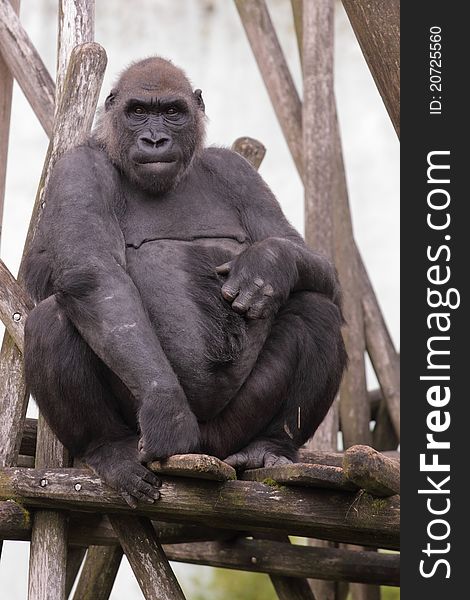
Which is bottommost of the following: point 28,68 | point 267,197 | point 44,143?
point 267,197

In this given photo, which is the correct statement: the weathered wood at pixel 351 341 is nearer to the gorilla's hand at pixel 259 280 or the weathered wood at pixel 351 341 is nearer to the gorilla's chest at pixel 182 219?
the gorilla's chest at pixel 182 219

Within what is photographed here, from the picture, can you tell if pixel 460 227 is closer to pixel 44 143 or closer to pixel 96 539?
pixel 96 539

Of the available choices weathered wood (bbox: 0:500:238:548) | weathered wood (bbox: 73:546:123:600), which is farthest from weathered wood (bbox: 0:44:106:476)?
weathered wood (bbox: 73:546:123:600)

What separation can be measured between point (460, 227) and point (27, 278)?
5.27 ft

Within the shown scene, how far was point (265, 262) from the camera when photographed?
4074 millimetres

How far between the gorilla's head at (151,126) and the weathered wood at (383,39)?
862mm

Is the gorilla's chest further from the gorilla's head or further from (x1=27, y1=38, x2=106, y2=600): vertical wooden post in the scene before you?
(x1=27, y1=38, x2=106, y2=600): vertical wooden post

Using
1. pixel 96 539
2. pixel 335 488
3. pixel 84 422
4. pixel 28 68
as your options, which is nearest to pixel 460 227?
pixel 335 488

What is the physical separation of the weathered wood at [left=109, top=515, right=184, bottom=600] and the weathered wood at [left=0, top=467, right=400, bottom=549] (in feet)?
0.83

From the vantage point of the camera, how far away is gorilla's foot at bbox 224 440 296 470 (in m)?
4.08

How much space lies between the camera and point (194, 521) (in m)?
4.17

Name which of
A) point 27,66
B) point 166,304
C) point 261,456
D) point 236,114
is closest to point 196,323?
point 166,304

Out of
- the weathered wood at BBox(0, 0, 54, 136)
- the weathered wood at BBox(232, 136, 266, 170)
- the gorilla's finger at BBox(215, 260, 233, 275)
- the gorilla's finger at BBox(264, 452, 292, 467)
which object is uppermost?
the weathered wood at BBox(0, 0, 54, 136)

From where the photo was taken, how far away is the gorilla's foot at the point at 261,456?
4.08 metres
